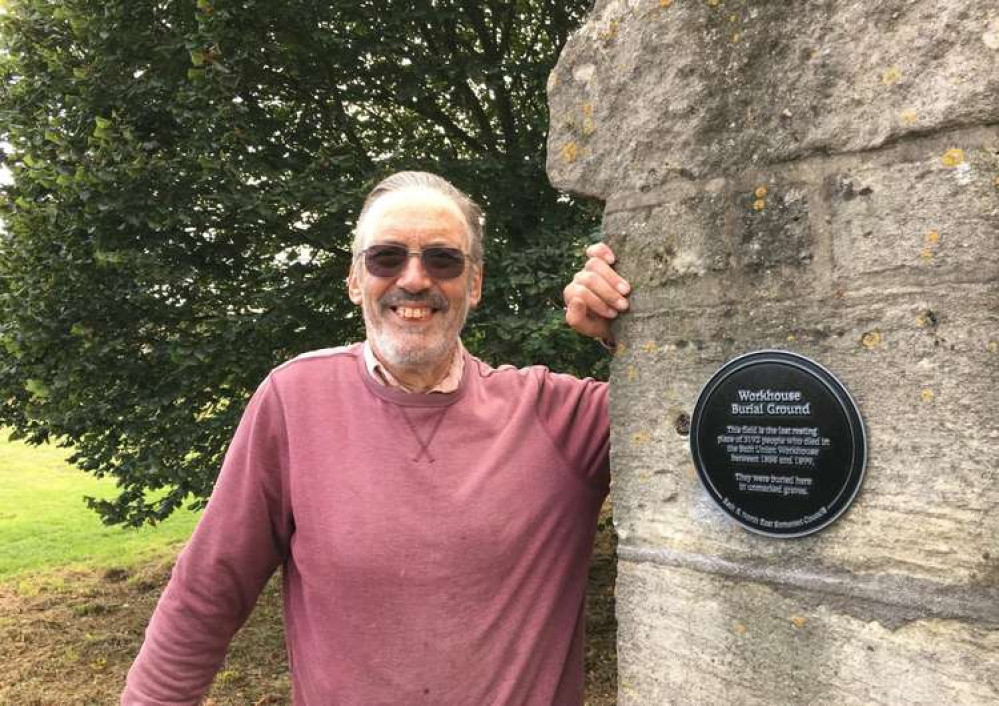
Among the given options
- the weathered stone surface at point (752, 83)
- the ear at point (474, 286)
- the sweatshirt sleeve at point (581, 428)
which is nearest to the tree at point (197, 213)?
the ear at point (474, 286)

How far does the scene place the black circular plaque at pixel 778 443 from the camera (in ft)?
5.17

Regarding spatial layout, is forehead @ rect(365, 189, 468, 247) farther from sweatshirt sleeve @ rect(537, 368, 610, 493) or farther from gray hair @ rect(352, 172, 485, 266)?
sweatshirt sleeve @ rect(537, 368, 610, 493)

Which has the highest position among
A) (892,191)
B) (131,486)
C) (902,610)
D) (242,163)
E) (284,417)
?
(242,163)

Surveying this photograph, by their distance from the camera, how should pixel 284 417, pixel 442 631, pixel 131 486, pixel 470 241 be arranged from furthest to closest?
pixel 131 486 → pixel 470 241 → pixel 284 417 → pixel 442 631

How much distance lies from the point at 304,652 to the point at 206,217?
4.39 metres

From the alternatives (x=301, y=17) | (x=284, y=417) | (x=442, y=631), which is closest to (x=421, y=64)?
(x=301, y=17)

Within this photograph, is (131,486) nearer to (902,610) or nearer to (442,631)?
(442,631)

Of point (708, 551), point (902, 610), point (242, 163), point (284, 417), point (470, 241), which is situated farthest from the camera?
point (242, 163)

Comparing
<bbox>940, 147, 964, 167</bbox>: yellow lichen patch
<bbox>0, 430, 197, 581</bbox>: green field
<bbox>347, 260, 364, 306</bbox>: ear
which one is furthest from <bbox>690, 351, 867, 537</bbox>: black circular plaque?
<bbox>0, 430, 197, 581</bbox>: green field

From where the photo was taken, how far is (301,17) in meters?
5.81

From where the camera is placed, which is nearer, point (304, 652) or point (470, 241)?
point (304, 652)

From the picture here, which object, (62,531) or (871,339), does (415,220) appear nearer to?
(871,339)

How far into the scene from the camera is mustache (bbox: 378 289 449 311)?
217cm

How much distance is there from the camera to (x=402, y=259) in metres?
2.17
